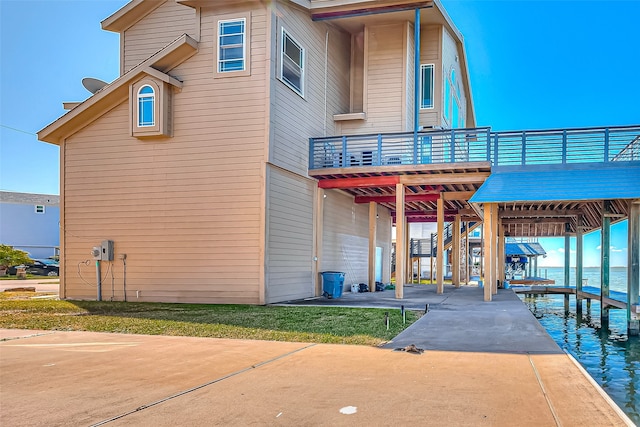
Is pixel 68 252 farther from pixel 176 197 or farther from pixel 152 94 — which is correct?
pixel 152 94

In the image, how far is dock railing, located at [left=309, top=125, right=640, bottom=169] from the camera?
15195 millimetres

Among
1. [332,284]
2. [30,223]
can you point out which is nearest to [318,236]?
[332,284]

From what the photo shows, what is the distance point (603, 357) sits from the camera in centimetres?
1080

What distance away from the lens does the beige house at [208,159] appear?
1466 centimetres

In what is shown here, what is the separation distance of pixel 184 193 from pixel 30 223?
1516 inches

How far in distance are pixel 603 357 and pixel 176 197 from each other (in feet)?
37.6

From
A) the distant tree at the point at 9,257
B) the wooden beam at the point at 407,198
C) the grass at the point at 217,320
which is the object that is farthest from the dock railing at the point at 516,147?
the distant tree at the point at 9,257

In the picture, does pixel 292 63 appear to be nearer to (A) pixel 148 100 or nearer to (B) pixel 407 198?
(A) pixel 148 100

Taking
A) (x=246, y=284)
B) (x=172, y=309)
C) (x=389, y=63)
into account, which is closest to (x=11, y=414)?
(x=172, y=309)

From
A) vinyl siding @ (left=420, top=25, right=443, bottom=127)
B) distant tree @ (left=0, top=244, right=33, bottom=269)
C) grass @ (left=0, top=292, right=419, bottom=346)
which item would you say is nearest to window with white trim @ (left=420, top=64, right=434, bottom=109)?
vinyl siding @ (left=420, top=25, right=443, bottom=127)

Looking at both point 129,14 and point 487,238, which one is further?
point 129,14

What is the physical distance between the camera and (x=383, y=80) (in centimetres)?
1983

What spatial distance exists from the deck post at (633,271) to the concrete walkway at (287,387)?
7.01 metres

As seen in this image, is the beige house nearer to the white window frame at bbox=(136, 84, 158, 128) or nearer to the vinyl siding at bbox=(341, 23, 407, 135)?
the white window frame at bbox=(136, 84, 158, 128)
